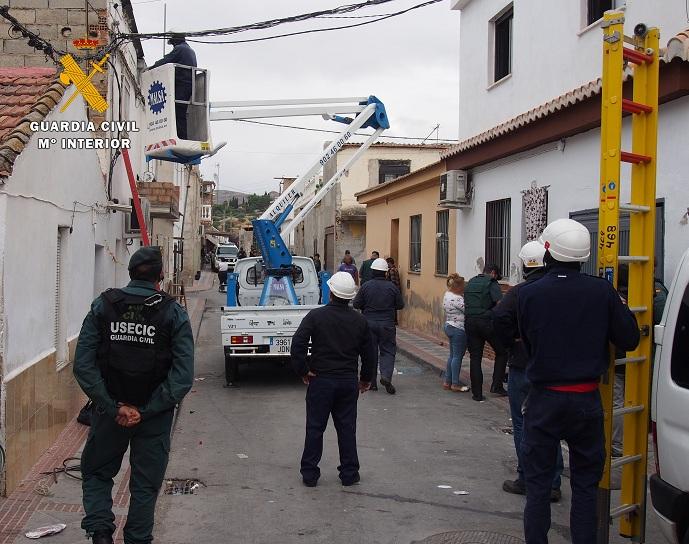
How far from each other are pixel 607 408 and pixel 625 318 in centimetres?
56

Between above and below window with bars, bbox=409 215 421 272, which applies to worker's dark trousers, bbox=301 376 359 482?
below

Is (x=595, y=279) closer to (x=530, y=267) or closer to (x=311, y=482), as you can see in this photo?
(x=530, y=267)

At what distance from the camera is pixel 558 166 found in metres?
10.5

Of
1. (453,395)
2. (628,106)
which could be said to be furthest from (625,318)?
(453,395)

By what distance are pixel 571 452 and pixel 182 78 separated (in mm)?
9010

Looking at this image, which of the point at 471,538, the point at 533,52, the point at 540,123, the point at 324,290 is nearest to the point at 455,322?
the point at 324,290

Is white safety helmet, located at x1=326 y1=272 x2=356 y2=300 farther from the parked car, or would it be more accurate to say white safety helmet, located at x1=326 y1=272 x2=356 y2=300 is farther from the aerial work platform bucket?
the parked car

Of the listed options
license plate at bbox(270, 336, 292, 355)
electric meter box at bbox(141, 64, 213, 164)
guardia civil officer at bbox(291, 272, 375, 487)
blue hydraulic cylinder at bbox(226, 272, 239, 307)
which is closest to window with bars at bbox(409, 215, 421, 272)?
blue hydraulic cylinder at bbox(226, 272, 239, 307)

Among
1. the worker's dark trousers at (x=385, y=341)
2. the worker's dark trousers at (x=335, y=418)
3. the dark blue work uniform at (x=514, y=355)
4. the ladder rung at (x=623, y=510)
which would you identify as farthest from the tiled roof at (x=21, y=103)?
the worker's dark trousers at (x=385, y=341)

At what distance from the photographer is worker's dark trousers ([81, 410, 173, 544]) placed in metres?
4.41

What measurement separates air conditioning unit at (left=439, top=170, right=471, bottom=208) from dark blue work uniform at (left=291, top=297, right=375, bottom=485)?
26.8 feet

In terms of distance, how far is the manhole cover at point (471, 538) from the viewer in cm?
498

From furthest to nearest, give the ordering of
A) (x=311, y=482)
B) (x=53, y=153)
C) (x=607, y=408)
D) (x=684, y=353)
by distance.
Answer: (x=53, y=153), (x=311, y=482), (x=607, y=408), (x=684, y=353)

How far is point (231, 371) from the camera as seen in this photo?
430 inches
